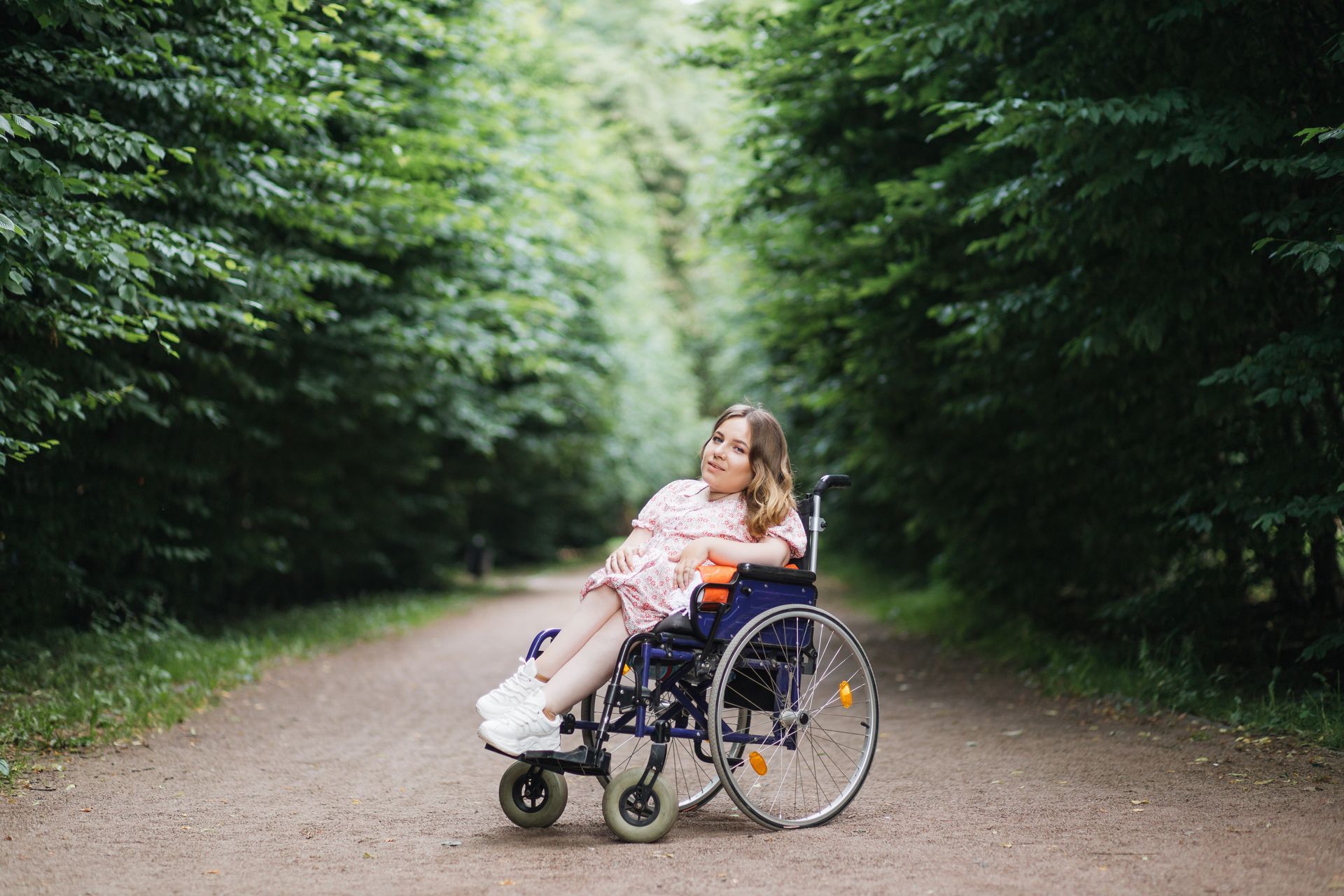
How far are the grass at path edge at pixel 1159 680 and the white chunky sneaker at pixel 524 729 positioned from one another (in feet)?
11.6

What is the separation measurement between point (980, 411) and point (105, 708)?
5829mm

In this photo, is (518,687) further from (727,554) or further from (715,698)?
(727,554)

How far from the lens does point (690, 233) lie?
30391 millimetres

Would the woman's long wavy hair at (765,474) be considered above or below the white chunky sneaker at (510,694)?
above

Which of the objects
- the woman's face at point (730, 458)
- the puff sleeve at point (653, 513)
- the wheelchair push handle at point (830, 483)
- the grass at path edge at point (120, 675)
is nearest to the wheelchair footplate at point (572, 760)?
the puff sleeve at point (653, 513)

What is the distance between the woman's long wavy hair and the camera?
4.38 m

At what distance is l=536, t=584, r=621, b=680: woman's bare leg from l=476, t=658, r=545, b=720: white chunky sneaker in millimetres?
44

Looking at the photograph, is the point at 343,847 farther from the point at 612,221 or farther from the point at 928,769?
the point at 612,221

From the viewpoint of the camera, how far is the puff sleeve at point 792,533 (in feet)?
14.4

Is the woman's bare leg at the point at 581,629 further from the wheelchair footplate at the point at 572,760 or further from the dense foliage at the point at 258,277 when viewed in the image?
the dense foliage at the point at 258,277

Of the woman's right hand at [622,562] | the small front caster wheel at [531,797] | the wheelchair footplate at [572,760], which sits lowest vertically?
the small front caster wheel at [531,797]

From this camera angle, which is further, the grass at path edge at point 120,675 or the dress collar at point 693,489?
the grass at path edge at point 120,675

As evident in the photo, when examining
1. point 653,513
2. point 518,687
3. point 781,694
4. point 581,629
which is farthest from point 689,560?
point 518,687

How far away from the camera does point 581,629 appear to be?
412 centimetres
